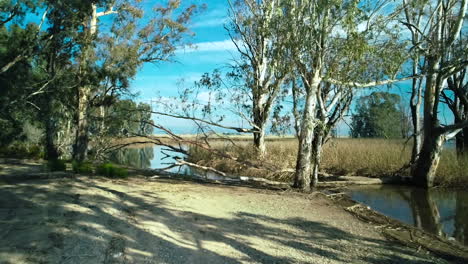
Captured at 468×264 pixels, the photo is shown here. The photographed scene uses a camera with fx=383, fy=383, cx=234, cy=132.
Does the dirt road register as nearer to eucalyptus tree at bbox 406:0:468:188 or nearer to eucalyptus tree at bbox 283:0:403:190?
eucalyptus tree at bbox 283:0:403:190

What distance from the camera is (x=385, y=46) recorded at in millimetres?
10367

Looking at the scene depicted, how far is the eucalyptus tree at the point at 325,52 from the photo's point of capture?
882 centimetres

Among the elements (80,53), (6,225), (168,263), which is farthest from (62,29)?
(168,263)

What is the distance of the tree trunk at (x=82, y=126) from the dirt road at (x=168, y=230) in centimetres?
871

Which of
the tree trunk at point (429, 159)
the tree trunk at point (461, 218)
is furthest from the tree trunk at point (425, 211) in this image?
the tree trunk at point (429, 159)

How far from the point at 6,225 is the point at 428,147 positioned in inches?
472

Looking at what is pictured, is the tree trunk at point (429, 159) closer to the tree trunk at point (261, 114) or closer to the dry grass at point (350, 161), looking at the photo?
the dry grass at point (350, 161)

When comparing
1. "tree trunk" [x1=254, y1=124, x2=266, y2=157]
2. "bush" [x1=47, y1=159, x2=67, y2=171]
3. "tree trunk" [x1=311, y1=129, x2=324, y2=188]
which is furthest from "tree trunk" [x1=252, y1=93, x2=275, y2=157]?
"bush" [x1=47, y1=159, x2=67, y2=171]

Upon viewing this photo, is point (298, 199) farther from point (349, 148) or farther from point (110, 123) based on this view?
point (110, 123)

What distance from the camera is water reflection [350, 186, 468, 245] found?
26.3 feet

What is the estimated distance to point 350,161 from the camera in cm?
1658

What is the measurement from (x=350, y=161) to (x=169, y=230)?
12.5 m

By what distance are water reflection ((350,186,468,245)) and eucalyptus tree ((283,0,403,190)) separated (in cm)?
230

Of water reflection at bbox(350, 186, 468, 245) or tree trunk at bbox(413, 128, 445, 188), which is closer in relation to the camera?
water reflection at bbox(350, 186, 468, 245)
